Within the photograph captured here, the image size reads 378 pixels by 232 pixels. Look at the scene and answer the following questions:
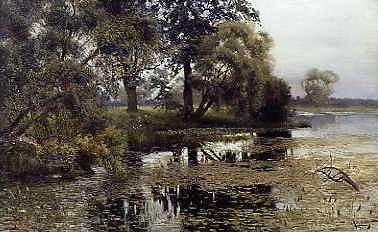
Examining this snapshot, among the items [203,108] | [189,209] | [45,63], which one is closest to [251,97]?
[203,108]

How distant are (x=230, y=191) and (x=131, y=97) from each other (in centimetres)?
84

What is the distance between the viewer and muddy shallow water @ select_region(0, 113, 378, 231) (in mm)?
2895

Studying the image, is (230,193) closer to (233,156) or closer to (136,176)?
(233,156)

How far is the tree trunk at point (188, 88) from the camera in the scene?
3564 mm

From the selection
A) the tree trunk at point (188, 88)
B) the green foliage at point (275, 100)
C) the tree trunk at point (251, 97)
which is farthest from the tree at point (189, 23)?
the green foliage at point (275, 100)

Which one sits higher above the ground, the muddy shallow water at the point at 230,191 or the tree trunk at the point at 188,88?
the tree trunk at the point at 188,88

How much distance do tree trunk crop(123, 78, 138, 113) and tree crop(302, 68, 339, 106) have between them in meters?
1.03

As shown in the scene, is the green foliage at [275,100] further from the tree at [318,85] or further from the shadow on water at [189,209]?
the shadow on water at [189,209]

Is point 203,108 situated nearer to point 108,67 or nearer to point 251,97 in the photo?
point 251,97

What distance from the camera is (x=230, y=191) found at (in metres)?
3.35

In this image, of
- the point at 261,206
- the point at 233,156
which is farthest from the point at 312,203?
the point at 233,156

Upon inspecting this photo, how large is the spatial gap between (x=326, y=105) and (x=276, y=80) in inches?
13.1

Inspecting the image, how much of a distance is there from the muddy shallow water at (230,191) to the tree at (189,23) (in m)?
0.43

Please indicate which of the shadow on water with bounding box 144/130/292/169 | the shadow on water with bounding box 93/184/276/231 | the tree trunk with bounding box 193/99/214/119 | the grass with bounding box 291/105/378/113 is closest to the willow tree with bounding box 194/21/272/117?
the tree trunk with bounding box 193/99/214/119
